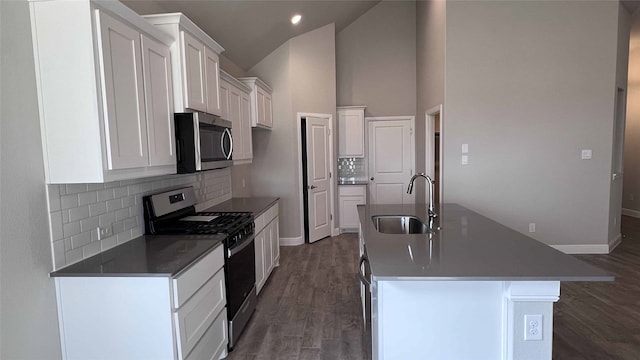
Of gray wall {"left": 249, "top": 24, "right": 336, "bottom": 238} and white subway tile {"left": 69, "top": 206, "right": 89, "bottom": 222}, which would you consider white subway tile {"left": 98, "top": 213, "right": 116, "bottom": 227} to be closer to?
white subway tile {"left": 69, "top": 206, "right": 89, "bottom": 222}

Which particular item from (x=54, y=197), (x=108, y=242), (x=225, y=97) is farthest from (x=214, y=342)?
(x=225, y=97)

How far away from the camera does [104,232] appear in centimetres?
202

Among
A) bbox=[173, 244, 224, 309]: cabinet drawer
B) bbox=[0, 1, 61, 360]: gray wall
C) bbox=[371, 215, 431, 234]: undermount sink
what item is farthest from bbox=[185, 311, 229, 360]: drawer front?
bbox=[371, 215, 431, 234]: undermount sink

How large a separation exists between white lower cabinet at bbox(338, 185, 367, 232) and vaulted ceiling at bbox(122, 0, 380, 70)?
2585mm

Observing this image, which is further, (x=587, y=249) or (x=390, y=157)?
(x=390, y=157)

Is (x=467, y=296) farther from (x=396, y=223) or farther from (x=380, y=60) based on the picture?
(x=380, y=60)

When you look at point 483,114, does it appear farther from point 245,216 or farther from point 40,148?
point 40,148

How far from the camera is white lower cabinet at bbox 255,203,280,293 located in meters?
3.27

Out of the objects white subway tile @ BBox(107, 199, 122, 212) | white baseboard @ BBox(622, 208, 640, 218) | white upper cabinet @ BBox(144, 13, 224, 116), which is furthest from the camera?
white baseboard @ BBox(622, 208, 640, 218)

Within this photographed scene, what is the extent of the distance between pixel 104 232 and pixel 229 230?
0.76 metres

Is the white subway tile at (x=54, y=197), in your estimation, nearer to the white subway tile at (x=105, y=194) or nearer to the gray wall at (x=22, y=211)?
the gray wall at (x=22, y=211)

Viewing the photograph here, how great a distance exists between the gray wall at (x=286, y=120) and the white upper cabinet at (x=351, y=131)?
0.84 metres

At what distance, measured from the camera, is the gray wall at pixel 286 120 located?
5.04m

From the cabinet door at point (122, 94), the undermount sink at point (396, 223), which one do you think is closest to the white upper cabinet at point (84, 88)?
the cabinet door at point (122, 94)
